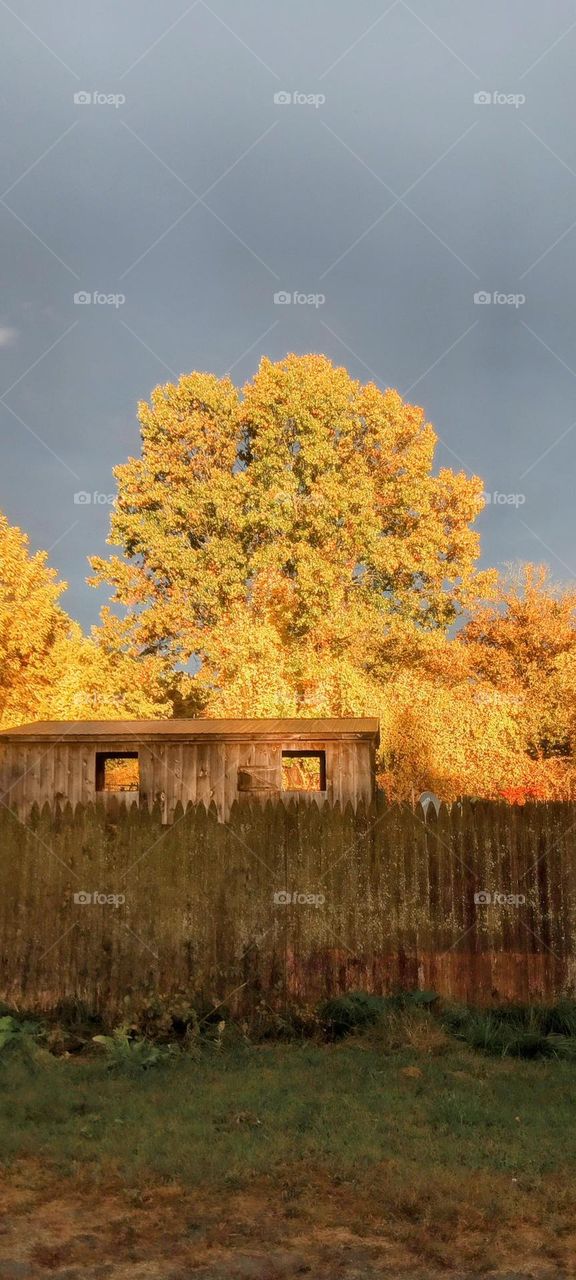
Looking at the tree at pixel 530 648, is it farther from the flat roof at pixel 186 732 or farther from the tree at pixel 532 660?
the flat roof at pixel 186 732

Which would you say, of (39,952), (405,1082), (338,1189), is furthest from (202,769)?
(338,1189)

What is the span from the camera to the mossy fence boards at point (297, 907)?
36.1 ft

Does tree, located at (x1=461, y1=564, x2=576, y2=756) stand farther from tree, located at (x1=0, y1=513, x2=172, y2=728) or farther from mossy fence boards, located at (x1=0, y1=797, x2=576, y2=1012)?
mossy fence boards, located at (x1=0, y1=797, x2=576, y2=1012)

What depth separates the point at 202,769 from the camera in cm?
2383

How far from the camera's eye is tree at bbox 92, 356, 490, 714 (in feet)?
127

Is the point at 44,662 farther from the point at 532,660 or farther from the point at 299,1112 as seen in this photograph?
the point at 299,1112

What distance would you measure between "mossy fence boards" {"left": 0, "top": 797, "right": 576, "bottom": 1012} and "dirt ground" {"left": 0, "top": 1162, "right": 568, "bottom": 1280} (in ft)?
15.5

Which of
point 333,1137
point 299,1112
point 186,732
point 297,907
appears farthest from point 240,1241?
point 186,732

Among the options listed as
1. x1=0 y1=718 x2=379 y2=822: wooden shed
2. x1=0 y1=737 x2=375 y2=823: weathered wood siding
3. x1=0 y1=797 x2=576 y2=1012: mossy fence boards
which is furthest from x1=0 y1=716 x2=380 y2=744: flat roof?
x1=0 y1=797 x2=576 y2=1012: mossy fence boards

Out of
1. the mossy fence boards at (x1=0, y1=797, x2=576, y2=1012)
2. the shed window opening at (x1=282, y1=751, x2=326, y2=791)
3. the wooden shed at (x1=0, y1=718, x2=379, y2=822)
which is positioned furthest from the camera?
the shed window opening at (x1=282, y1=751, x2=326, y2=791)

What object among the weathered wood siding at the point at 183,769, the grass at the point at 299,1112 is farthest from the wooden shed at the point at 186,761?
the grass at the point at 299,1112

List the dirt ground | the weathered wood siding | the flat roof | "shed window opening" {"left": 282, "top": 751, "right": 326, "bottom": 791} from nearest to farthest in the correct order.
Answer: the dirt ground
the flat roof
the weathered wood siding
"shed window opening" {"left": 282, "top": 751, "right": 326, "bottom": 791}

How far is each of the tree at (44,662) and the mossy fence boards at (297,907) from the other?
2580 cm

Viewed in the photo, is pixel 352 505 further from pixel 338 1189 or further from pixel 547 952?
pixel 338 1189
